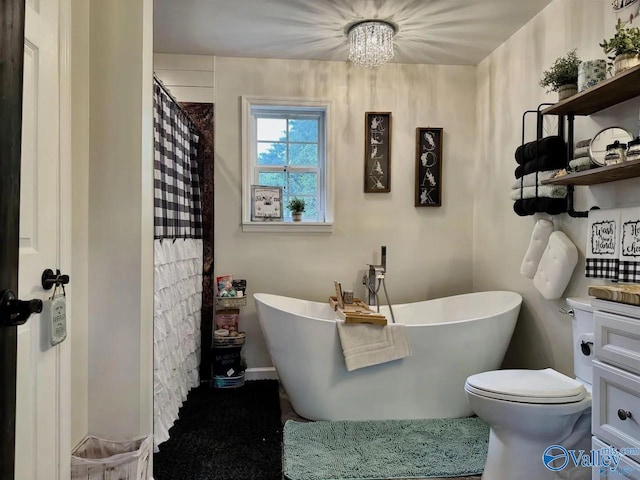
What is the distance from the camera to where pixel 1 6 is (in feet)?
2.68

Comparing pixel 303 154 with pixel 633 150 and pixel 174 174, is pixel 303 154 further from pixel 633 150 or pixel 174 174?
pixel 633 150

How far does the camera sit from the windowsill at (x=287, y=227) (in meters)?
3.16

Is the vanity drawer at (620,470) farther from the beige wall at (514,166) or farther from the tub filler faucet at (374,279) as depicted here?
the tub filler faucet at (374,279)

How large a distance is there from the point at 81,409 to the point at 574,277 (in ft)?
8.14

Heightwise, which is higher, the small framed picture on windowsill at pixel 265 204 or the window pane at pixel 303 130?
the window pane at pixel 303 130

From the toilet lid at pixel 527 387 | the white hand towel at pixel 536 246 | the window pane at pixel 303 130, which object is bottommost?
the toilet lid at pixel 527 387

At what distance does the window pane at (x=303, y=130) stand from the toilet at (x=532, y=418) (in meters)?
2.29

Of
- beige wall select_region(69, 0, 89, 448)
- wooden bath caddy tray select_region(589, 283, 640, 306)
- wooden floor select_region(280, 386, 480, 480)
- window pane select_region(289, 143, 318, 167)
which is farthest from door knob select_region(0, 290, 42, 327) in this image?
window pane select_region(289, 143, 318, 167)

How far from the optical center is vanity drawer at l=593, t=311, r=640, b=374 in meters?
1.20

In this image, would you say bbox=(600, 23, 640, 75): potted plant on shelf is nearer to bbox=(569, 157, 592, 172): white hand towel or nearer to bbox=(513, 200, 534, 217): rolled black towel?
bbox=(569, 157, 592, 172): white hand towel

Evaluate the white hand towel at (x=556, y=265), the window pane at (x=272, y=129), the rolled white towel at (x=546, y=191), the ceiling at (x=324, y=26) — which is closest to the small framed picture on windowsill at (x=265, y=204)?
the window pane at (x=272, y=129)

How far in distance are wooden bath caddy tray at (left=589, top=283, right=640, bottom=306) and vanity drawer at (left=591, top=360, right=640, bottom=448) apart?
0.22m

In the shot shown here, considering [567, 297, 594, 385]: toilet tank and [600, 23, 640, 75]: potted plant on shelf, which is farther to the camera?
[567, 297, 594, 385]: toilet tank

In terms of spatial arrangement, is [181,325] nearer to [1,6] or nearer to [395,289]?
[395,289]
